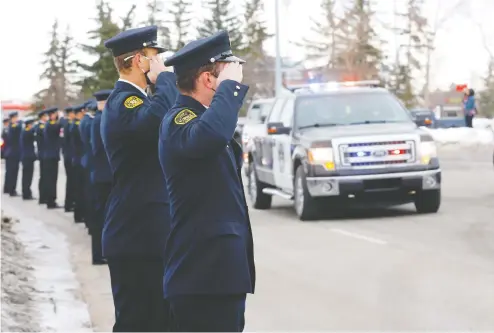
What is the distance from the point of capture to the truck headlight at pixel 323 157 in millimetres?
14969

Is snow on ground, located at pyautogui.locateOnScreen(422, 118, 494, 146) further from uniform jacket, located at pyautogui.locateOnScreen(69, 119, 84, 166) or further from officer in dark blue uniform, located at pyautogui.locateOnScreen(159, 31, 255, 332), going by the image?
officer in dark blue uniform, located at pyautogui.locateOnScreen(159, 31, 255, 332)

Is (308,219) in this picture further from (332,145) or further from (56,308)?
(56,308)

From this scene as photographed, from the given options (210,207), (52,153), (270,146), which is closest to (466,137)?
(52,153)

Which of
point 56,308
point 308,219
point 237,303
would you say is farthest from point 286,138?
point 237,303

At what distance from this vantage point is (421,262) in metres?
10.8

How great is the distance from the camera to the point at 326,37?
2908 inches

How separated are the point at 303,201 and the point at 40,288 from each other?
575 cm

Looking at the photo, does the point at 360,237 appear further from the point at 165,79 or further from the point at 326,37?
the point at 326,37

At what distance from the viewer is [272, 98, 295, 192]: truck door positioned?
16.1 m

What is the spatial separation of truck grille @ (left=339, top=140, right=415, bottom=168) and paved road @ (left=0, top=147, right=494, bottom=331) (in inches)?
30.4

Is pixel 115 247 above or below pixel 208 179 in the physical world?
below

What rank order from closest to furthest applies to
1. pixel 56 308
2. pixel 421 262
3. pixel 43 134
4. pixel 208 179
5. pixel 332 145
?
1. pixel 208 179
2. pixel 56 308
3. pixel 421 262
4. pixel 332 145
5. pixel 43 134

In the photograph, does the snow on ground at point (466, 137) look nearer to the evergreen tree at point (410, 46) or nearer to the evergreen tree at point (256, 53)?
the evergreen tree at point (256, 53)

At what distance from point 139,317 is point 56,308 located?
3700 mm
